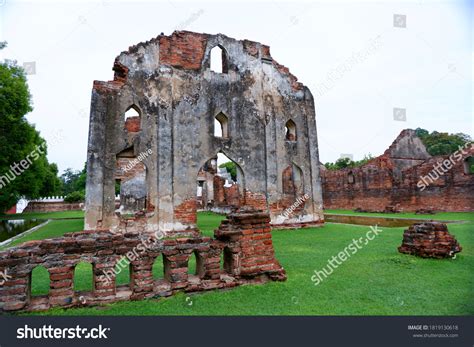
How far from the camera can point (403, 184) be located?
2070 centimetres

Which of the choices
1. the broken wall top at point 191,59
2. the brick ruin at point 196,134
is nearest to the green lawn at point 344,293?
the brick ruin at point 196,134

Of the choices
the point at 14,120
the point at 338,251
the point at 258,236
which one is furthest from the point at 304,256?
the point at 14,120

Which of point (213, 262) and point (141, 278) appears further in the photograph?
point (213, 262)

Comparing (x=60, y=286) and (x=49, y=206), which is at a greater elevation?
(x=49, y=206)

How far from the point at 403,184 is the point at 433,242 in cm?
1580

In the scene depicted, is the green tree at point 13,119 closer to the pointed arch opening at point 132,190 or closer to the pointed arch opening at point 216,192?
the pointed arch opening at point 132,190

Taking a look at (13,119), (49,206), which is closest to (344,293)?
(13,119)

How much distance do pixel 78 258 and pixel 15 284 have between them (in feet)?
2.31

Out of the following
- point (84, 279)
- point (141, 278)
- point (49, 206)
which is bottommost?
point (84, 279)

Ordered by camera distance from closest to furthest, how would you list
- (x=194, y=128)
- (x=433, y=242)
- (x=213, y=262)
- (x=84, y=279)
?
(x=213, y=262)
(x=84, y=279)
(x=433, y=242)
(x=194, y=128)

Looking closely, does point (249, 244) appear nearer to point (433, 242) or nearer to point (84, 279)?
point (84, 279)

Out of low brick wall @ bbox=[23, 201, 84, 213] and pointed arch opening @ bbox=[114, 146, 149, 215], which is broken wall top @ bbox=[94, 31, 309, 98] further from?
low brick wall @ bbox=[23, 201, 84, 213]
